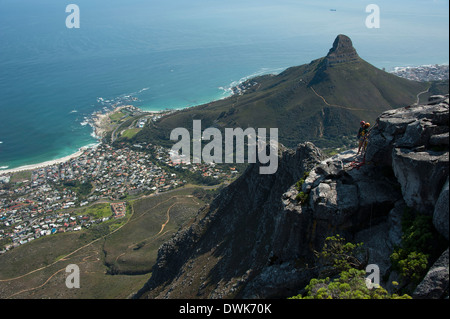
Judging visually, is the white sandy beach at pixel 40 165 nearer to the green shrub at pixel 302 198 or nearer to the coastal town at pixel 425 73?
the green shrub at pixel 302 198

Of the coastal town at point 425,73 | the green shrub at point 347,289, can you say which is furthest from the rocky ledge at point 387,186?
the coastal town at point 425,73

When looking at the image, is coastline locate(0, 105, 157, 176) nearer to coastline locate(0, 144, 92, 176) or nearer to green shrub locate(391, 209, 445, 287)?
coastline locate(0, 144, 92, 176)

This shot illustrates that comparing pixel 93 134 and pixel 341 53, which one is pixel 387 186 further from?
pixel 93 134

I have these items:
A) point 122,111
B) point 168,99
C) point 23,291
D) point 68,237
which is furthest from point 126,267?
point 168,99

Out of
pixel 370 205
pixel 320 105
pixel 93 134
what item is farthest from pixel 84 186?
pixel 370 205

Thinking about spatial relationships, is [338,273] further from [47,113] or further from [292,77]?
[47,113]

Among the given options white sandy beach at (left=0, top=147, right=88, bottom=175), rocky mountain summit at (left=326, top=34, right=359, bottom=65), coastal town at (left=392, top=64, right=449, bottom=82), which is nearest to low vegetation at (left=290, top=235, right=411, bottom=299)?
white sandy beach at (left=0, top=147, right=88, bottom=175)
